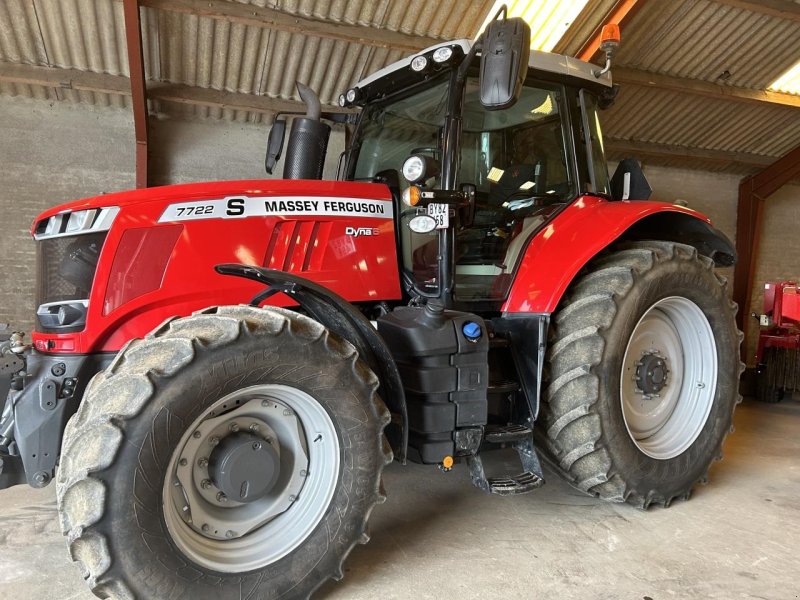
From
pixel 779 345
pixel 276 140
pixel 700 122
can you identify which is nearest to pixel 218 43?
pixel 276 140

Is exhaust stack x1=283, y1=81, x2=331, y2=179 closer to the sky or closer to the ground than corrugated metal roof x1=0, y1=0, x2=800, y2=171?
closer to the ground

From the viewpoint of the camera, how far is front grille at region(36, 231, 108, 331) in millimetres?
2260

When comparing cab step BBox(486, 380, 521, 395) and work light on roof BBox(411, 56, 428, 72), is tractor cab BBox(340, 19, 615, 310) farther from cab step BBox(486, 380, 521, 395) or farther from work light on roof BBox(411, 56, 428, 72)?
cab step BBox(486, 380, 521, 395)

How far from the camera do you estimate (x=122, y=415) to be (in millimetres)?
1625

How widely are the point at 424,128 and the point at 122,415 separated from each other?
1974 mm

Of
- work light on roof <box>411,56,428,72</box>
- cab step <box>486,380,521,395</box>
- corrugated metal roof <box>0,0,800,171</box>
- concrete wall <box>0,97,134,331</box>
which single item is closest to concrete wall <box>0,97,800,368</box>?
concrete wall <box>0,97,134,331</box>

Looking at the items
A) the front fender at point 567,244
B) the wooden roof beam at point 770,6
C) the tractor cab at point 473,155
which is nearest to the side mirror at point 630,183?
the tractor cab at point 473,155

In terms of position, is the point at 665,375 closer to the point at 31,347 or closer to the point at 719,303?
the point at 719,303

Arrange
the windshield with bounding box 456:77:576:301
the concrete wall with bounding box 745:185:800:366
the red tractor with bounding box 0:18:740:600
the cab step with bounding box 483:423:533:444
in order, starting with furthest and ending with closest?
the concrete wall with bounding box 745:185:800:366
the windshield with bounding box 456:77:576:301
the cab step with bounding box 483:423:533:444
the red tractor with bounding box 0:18:740:600

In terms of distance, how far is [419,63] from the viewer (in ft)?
8.77

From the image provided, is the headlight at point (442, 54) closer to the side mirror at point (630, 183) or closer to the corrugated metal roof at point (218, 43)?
the side mirror at point (630, 183)

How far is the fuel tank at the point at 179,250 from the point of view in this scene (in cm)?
224

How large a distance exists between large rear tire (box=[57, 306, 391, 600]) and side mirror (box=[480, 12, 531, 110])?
107 cm

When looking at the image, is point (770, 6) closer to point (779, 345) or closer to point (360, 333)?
point (779, 345)
